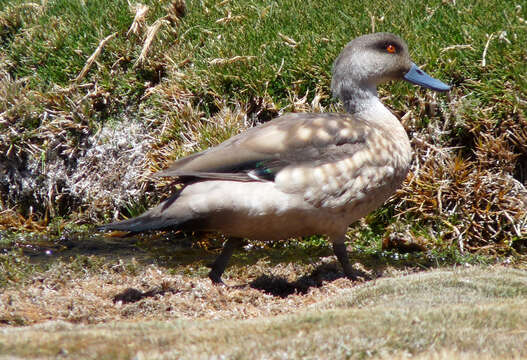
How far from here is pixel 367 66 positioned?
570 centimetres

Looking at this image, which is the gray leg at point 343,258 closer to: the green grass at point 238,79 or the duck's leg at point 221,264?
the duck's leg at point 221,264

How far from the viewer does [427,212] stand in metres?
6.11

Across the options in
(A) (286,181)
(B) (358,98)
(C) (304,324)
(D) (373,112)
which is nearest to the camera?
(C) (304,324)

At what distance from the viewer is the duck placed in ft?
15.0

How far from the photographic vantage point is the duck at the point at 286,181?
456cm

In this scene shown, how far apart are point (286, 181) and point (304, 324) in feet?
5.17

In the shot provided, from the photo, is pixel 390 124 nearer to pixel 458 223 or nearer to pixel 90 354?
pixel 458 223

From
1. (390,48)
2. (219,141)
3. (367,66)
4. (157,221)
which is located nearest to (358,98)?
(367,66)

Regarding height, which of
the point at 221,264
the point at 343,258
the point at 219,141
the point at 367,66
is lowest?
the point at 343,258

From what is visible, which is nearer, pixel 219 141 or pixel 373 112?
pixel 373 112

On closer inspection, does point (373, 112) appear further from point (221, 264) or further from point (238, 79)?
point (238, 79)

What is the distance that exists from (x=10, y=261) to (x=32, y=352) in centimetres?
268

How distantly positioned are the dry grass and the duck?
0.46 metres

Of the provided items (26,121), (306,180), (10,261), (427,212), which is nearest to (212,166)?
(306,180)
